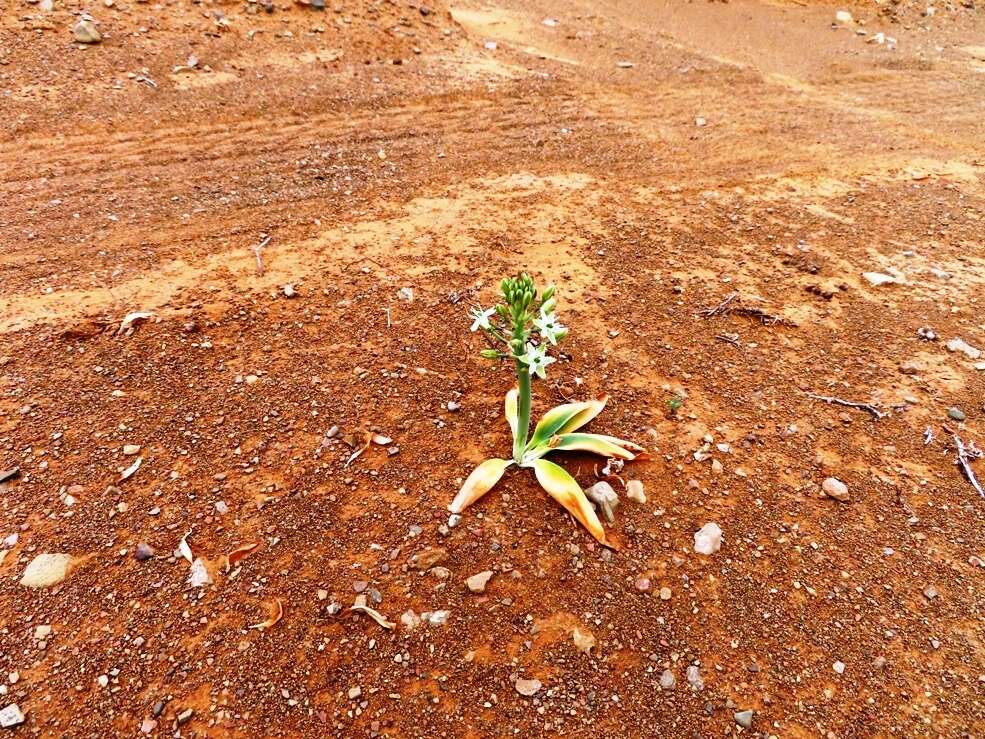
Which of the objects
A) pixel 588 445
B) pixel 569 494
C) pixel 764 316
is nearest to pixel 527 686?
pixel 569 494

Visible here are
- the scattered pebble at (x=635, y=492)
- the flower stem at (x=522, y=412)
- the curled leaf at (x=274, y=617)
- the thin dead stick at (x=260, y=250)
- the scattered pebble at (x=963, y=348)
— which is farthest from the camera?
the thin dead stick at (x=260, y=250)

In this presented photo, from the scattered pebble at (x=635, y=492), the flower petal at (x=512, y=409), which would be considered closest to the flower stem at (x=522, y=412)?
the flower petal at (x=512, y=409)

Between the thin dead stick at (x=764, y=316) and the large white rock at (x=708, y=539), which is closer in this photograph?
the large white rock at (x=708, y=539)

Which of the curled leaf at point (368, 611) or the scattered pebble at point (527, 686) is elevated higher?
the curled leaf at point (368, 611)

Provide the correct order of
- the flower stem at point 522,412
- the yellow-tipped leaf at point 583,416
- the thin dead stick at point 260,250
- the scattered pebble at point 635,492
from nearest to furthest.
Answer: the flower stem at point 522,412 < the scattered pebble at point 635,492 < the yellow-tipped leaf at point 583,416 < the thin dead stick at point 260,250

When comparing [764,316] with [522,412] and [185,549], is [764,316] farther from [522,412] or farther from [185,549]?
[185,549]

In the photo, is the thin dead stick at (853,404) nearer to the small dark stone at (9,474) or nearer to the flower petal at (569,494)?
the flower petal at (569,494)

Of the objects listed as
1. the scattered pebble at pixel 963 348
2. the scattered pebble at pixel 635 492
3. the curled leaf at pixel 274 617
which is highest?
the scattered pebble at pixel 963 348
